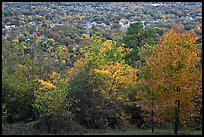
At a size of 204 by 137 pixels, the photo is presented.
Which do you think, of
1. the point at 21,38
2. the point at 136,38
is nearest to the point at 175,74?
the point at 136,38

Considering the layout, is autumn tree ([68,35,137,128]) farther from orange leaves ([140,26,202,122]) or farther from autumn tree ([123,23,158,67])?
autumn tree ([123,23,158,67])

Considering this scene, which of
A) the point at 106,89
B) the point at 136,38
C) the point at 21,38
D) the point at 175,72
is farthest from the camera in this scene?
the point at 21,38

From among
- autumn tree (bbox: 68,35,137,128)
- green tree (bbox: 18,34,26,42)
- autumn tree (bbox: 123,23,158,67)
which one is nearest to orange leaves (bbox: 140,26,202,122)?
autumn tree (bbox: 68,35,137,128)

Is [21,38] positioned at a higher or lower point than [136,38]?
lower

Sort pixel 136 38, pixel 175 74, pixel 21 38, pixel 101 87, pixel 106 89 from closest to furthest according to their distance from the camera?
pixel 175 74
pixel 101 87
pixel 106 89
pixel 136 38
pixel 21 38

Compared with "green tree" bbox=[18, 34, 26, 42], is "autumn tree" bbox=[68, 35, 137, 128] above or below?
above

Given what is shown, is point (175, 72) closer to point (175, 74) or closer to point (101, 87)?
point (175, 74)

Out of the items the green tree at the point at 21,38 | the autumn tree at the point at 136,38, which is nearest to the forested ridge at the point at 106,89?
the autumn tree at the point at 136,38

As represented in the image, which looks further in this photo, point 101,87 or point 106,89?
point 106,89

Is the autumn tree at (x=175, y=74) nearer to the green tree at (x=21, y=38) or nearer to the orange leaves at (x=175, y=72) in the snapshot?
the orange leaves at (x=175, y=72)
